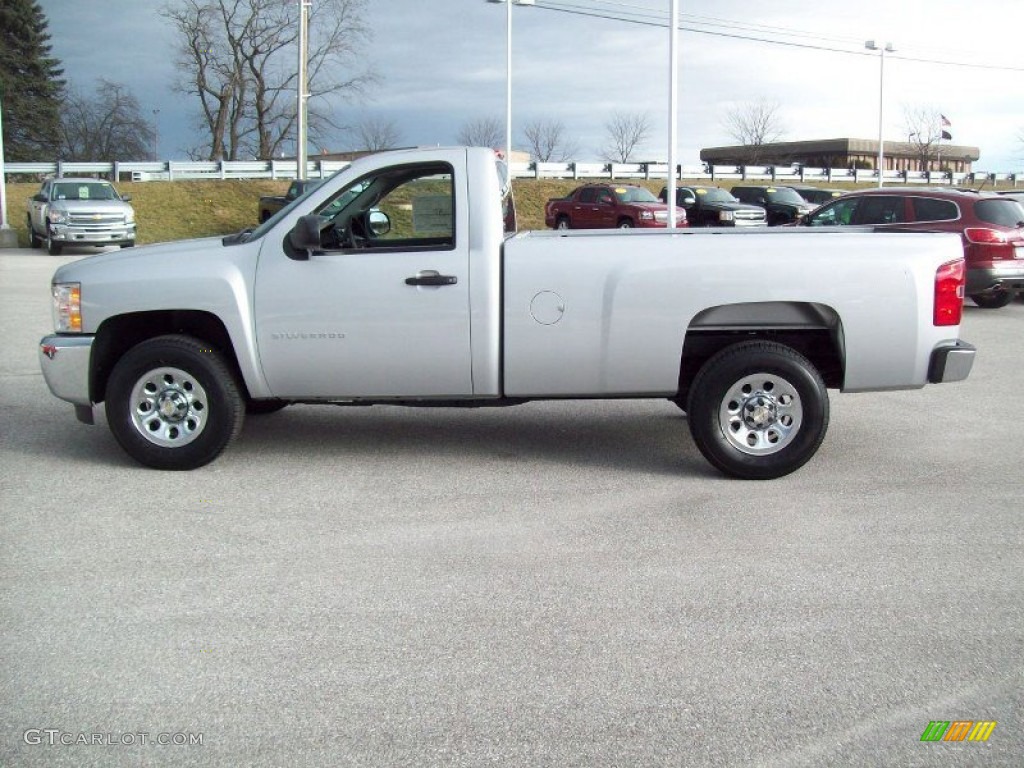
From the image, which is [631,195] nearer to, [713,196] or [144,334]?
[713,196]

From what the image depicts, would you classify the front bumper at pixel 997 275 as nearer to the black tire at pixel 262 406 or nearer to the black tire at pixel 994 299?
the black tire at pixel 994 299

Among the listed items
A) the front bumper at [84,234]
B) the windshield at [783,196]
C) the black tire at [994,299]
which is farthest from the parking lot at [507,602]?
the windshield at [783,196]

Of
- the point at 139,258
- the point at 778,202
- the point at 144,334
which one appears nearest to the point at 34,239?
the point at 778,202

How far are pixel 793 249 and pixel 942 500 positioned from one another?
1.71m

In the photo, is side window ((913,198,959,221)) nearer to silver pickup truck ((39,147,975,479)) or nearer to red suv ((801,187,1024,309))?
red suv ((801,187,1024,309))

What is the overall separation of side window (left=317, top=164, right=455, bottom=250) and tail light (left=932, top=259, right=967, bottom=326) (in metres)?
2.97

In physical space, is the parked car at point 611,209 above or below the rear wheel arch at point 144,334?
above

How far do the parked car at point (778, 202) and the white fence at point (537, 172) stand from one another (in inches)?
148

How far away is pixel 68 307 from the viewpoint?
6.74 m

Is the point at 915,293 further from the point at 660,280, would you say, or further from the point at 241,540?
the point at 241,540

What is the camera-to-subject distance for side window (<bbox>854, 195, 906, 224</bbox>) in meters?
15.9

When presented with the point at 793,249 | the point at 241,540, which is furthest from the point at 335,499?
the point at 793,249

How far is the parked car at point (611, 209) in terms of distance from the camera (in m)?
31.2

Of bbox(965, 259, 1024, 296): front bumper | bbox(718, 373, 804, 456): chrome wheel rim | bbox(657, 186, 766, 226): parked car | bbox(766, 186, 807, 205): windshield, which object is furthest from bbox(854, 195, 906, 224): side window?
bbox(766, 186, 807, 205): windshield
